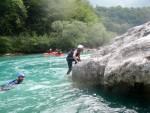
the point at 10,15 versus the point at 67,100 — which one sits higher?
the point at 10,15

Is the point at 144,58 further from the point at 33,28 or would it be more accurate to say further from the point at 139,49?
the point at 33,28

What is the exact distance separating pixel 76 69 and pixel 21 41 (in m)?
39.3

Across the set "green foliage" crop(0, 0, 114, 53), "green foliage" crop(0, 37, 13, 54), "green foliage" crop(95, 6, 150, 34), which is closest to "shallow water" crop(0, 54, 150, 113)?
"green foliage" crop(0, 37, 13, 54)

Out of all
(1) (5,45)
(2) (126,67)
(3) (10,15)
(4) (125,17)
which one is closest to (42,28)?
(3) (10,15)

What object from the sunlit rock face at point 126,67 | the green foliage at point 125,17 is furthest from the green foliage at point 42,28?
the green foliage at point 125,17

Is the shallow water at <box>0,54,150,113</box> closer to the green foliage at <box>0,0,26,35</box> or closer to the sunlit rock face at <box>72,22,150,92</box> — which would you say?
the sunlit rock face at <box>72,22,150,92</box>

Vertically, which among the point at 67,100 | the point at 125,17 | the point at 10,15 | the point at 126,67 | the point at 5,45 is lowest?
the point at 67,100

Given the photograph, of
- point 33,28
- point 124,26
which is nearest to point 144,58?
point 33,28

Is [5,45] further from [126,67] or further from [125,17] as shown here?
[125,17]

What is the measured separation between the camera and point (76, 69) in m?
14.7

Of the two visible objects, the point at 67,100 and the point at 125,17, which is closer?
the point at 67,100

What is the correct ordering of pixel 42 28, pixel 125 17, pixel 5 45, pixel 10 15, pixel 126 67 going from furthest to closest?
1. pixel 125 17
2. pixel 42 28
3. pixel 10 15
4. pixel 5 45
5. pixel 126 67

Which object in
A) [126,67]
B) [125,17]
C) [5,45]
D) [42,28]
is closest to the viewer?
[126,67]

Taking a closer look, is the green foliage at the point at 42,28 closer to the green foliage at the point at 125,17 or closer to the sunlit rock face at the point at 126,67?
the sunlit rock face at the point at 126,67
